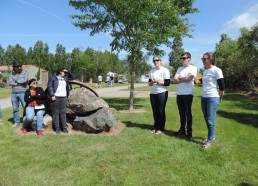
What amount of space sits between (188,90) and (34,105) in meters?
4.24

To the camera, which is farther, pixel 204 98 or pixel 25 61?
pixel 25 61

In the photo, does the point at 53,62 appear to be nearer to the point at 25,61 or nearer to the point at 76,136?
the point at 25,61

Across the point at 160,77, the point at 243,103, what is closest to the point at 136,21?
the point at 160,77

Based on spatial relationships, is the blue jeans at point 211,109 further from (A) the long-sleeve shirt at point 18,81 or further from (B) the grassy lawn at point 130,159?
(A) the long-sleeve shirt at point 18,81

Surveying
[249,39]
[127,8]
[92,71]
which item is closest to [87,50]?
[92,71]

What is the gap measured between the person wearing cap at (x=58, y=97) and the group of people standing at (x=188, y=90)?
2427mm

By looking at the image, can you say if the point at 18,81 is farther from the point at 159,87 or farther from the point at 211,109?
the point at 211,109

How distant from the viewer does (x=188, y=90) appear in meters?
7.54

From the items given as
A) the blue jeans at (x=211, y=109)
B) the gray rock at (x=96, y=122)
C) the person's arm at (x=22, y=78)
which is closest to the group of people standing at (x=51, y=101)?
the gray rock at (x=96, y=122)

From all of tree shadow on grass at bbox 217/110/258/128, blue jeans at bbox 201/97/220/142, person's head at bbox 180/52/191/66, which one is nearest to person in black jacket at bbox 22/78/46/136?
person's head at bbox 180/52/191/66

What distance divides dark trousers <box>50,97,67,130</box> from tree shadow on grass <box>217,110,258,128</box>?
5.84m

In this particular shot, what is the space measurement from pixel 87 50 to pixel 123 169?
64867 mm

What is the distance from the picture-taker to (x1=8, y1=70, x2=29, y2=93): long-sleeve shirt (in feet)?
31.6

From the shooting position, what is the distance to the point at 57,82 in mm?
8609
